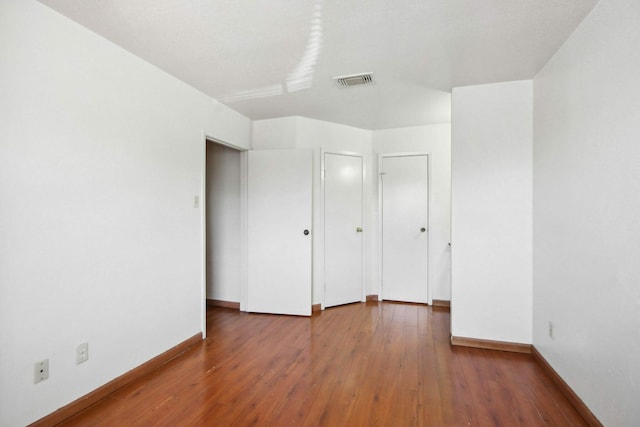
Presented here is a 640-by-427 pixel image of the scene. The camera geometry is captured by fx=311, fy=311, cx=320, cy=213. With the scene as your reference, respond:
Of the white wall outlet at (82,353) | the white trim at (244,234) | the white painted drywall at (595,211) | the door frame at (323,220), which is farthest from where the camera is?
the door frame at (323,220)

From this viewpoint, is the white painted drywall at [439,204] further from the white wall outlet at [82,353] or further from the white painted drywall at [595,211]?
the white wall outlet at [82,353]

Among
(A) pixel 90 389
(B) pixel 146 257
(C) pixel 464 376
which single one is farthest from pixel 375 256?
(A) pixel 90 389

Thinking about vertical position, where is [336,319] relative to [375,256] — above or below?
below

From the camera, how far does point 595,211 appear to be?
170 cm

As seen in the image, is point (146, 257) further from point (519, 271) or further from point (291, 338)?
point (519, 271)

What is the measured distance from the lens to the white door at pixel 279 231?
3582 mm

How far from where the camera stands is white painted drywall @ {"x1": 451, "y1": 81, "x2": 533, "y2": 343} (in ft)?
8.63

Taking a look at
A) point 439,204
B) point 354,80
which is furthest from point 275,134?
point 439,204

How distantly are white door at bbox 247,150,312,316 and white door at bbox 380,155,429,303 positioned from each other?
120 cm

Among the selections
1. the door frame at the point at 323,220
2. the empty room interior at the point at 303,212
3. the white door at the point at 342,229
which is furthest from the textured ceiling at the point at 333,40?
the white door at the point at 342,229

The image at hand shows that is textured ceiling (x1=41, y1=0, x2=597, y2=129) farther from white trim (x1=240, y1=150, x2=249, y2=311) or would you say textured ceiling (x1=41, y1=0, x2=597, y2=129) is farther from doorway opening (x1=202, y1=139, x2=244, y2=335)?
doorway opening (x1=202, y1=139, x2=244, y2=335)

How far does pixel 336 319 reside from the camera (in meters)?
3.46

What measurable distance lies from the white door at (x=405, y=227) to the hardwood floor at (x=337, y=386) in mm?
1012

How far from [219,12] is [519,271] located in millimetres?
2928
